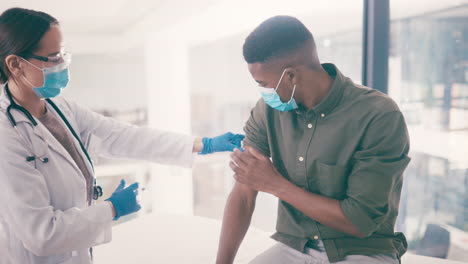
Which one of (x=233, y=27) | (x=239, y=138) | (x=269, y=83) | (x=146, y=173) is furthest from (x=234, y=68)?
(x=269, y=83)

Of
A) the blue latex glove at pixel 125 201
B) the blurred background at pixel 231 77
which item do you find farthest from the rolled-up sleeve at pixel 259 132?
the blue latex glove at pixel 125 201

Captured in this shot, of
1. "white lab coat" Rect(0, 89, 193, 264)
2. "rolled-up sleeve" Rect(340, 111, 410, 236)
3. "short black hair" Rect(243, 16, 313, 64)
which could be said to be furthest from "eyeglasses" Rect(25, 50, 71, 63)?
"rolled-up sleeve" Rect(340, 111, 410, 236)

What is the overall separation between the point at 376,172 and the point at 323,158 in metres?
0.18

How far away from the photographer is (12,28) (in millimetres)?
1229

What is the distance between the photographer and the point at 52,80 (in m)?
1.33

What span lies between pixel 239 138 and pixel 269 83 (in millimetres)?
447

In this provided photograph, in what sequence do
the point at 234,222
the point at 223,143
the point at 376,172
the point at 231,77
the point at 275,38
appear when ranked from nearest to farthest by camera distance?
the point at 376,172
the point at 275,38
the point at 234,222
the point at 223,143
the point at 231,77

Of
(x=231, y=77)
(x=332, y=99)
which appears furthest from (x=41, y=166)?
(x=231, y=77)

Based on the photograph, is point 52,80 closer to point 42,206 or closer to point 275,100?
point 42,206

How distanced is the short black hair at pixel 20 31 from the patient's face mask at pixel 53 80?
7cm

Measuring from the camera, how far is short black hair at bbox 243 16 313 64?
126cm

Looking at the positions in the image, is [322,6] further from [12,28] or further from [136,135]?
[12,28]

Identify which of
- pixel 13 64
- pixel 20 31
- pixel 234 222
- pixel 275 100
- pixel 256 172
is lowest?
pixel 234 222

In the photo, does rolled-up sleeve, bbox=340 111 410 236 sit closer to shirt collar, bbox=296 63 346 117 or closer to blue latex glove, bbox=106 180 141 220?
shirt collar, bbox=296 63 346 117
